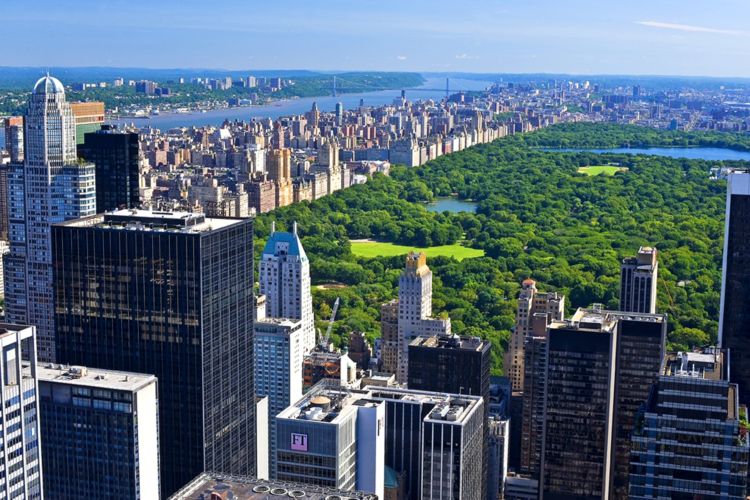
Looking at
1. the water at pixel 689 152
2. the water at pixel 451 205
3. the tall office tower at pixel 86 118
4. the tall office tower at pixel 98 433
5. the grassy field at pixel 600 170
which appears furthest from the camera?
the water at pixel 689 152

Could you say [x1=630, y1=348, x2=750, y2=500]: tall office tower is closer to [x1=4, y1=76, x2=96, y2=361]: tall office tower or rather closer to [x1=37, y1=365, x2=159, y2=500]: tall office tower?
[x1=37, y1=365, x2=159, y2=500]: tall office tower

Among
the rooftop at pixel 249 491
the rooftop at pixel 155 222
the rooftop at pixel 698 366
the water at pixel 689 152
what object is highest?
the rooftop at pixel 155 222

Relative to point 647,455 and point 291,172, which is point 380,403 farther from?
point 291,172

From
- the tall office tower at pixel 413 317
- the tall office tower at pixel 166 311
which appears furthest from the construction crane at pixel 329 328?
the tall office tower at pixel 166 311

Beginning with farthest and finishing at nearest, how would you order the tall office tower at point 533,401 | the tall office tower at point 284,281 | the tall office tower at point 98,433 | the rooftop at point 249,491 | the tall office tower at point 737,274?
1. the tall office tower at point 284,281
2. the tall office tower at point 533,401
3. the tall office tower at point 737,274
4. the tall office tower at point 98,433
5. the rooftop at point 249,491

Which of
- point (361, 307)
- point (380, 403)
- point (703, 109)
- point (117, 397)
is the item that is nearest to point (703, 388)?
point (380, 403)

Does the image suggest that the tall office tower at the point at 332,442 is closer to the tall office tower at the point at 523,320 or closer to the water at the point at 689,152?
the tall office tower at the point at 523,320
